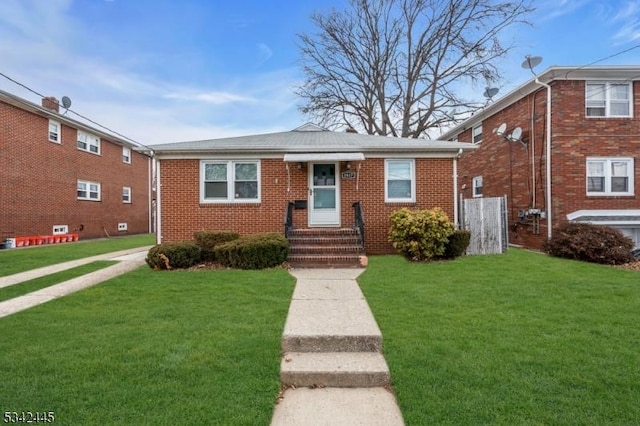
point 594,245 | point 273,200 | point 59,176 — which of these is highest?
point 59,176

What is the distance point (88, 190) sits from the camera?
19328 mm

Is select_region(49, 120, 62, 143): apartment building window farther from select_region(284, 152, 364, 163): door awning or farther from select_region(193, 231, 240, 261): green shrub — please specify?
select_region(284, 152, 364, 163): door awning

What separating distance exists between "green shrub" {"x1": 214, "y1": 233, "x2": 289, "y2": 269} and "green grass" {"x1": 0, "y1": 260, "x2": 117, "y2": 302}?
319 centimetres

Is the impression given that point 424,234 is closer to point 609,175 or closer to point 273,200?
point 273,200

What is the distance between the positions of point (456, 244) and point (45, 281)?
9.48 m

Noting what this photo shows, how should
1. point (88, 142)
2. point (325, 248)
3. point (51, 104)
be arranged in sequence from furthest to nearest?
point (88, 142), point (51, 104), point (325, 248)

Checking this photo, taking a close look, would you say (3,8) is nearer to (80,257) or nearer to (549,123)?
(80,257)

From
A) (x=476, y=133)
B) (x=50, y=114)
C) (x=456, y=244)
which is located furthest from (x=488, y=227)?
(x=50, y=114)

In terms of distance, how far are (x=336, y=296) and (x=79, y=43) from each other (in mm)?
13408

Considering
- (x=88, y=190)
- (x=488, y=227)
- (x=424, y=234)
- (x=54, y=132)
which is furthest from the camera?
(x=88, y=190)

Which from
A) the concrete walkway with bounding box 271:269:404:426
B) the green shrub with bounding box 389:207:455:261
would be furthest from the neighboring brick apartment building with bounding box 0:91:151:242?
the concrete walkway with bounding box 271:269:404:426

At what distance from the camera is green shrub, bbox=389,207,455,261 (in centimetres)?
878

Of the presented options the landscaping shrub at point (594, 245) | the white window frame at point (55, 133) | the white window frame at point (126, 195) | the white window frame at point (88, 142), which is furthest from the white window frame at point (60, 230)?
the landscaping shrub at point (594, 245)

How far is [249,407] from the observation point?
2.68 m
